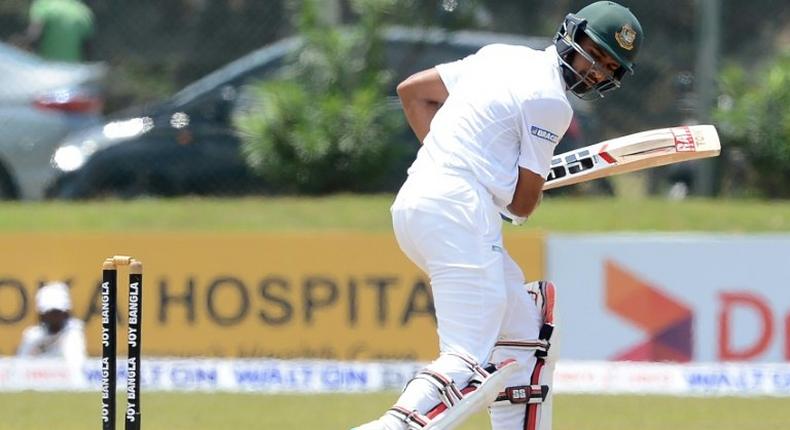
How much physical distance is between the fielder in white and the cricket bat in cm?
34

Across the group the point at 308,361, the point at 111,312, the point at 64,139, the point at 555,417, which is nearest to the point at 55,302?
the point at 308,361

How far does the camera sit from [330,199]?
36.6 ft

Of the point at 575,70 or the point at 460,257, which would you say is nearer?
the point at 460,257

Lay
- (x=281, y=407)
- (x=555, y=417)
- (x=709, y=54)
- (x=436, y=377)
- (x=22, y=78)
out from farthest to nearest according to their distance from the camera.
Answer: (x=22, y=78) < (x=709, y=54) < (x=281, y=407) < (x=555, y=417) < (x=436, y=377)

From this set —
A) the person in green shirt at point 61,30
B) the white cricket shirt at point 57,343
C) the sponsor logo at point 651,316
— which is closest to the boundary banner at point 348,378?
the white cricket shirt at point 57,343

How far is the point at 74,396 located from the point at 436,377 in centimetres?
421

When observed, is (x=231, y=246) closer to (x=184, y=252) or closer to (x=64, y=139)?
(x=184, y=252)

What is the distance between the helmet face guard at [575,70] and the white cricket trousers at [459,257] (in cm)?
51

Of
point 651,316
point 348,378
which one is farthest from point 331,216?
point 651,316

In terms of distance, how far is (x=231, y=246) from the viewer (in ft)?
32.5

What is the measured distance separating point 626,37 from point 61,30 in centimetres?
764

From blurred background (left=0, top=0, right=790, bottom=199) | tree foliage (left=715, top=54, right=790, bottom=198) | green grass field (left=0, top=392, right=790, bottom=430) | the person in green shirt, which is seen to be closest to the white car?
blurred background (left=0, top=0, right=790, bottom=199)

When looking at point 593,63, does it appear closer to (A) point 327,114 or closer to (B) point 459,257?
(B) point 459,257

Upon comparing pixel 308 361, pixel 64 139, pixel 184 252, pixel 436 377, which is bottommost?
pixel 436 377
